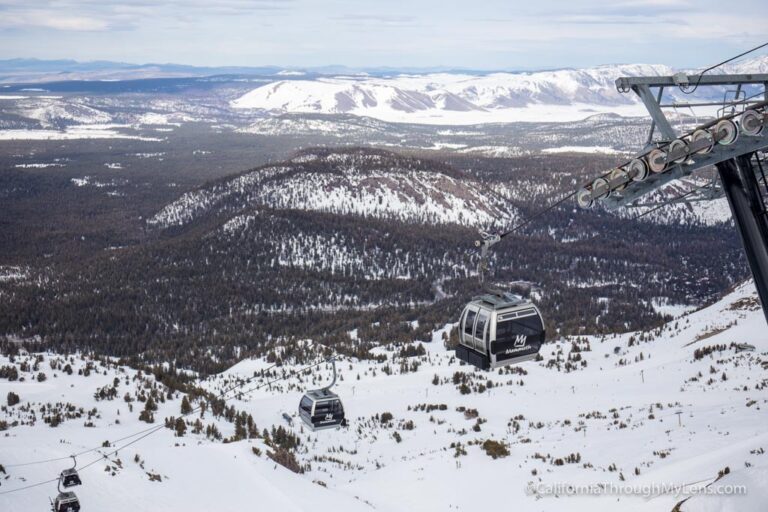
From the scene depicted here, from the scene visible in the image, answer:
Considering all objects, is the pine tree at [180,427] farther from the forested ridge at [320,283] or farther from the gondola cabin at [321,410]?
the forested ridge at [320,283]

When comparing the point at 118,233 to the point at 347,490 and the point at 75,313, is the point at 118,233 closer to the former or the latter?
the point at 75,313

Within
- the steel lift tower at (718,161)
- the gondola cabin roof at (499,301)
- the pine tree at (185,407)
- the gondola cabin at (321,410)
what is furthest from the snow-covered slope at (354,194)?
the steel lift tower at (718,161)

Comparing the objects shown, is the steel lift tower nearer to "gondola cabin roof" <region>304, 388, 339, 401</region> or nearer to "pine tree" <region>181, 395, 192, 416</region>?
"gondola cabin roof" <region>304, 388, 339, 401</region>

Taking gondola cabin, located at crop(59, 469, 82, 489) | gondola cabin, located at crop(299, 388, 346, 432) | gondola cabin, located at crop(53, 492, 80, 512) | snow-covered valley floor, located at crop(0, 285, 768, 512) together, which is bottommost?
snow-covered valley floor, located at crop(0, 285, 768, 512)

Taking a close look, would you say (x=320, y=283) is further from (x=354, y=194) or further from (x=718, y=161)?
(x=718, y=161)

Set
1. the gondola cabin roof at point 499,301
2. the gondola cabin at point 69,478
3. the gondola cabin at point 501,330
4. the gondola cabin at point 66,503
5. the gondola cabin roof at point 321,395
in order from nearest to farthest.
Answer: the gondola cabin at point 501,330
the gondola cabin roof at point 499,301
the gondola cabin at point 66,503
the gondola cabin at point 69,478
the gondola cabin roof at point 321,395

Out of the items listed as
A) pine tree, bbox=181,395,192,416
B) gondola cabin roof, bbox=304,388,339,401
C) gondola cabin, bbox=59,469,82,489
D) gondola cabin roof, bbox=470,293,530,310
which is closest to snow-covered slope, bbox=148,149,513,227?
pine tree, bbox=181,395,192,416

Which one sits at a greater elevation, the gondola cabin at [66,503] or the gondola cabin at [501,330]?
the gondola cabin at [501,330]
